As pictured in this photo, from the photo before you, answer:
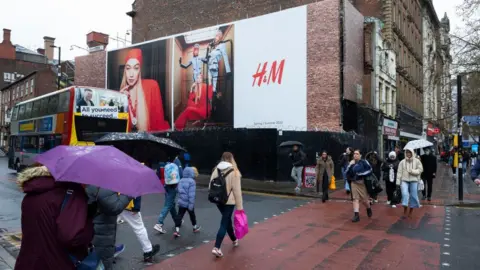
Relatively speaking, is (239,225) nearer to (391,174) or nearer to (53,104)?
(391,174)

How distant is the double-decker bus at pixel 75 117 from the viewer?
1609 cm

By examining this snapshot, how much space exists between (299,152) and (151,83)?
61.4ft

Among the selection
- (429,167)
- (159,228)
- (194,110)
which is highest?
(194,110)

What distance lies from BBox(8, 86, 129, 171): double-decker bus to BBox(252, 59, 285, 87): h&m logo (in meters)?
8.94

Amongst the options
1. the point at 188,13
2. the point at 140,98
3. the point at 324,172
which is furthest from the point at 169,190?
the point at 188,13

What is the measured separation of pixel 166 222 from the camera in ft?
29.4

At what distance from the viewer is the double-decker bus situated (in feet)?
52.8

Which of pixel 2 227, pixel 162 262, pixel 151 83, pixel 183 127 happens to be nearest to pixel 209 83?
pixel 183 127

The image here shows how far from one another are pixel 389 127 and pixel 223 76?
41.3 ft

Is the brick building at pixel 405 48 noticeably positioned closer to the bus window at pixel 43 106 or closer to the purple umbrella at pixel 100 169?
the bus window at pixel 43 106

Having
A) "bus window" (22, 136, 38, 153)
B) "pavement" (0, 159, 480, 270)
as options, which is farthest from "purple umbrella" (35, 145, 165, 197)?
"bus window" (22, 136, 38, 153)

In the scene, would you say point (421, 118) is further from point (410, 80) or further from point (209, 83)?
point (209, 83)

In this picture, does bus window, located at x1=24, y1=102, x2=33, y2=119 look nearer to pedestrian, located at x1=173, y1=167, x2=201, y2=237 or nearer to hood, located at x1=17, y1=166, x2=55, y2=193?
pedestrian, located at x1=173, y1=167, x2=201, y2=237

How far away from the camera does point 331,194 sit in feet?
48.9
